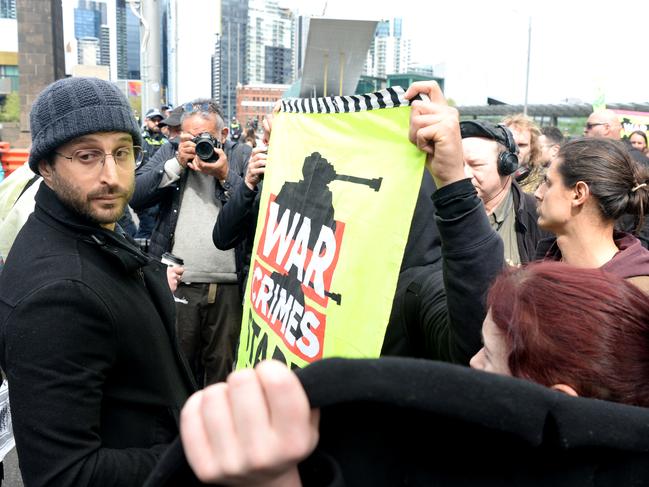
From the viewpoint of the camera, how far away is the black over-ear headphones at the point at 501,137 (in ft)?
10.6

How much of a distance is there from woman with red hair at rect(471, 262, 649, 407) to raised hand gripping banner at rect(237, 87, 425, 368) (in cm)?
47

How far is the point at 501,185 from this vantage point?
3.43 metres

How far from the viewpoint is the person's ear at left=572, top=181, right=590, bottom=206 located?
2529 millimetres

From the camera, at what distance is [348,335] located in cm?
152

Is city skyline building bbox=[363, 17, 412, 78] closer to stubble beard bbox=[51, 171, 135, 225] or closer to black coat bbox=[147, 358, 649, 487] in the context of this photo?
stubble beard bbox=[51, 171, 135, 225]

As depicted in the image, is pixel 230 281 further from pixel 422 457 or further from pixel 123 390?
pixel 422 457

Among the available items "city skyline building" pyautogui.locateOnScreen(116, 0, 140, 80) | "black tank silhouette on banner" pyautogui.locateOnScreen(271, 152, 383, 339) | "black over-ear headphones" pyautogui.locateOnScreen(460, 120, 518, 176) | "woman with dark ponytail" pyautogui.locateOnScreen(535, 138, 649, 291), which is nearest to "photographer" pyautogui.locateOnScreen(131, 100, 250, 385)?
"black over-ear headphones" pyautogui.locateOnScreen(460, 120, 518, 176)

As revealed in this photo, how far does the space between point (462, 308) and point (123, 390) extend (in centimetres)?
86

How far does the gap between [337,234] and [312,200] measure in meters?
0.23

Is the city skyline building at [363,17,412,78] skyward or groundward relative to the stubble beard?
skyward

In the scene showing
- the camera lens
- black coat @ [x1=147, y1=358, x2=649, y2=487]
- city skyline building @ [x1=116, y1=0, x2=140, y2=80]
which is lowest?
black coat @ [x1=147, y1=358, x2=649, y2=487]

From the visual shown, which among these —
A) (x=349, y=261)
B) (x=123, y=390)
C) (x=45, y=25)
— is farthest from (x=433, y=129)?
(x=45, y=25)

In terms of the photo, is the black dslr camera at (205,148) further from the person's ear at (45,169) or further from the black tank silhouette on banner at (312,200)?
the person's ear at (45,169)

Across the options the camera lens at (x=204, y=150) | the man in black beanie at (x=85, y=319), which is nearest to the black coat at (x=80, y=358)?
the man in black beanie at (x=85, y=319)
